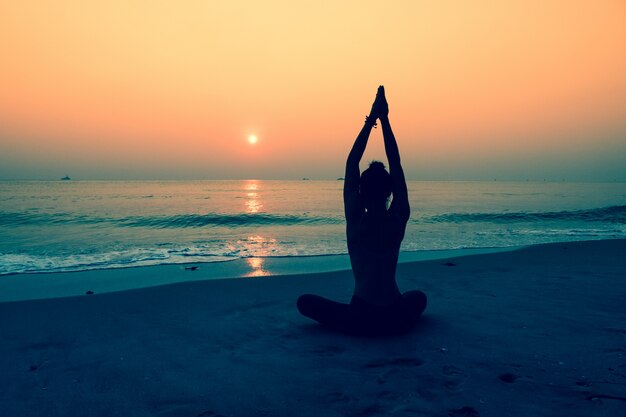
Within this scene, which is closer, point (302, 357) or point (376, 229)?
point (302, 357)

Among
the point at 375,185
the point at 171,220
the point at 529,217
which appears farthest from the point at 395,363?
the point at 529,217

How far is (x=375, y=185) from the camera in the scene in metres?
3.85

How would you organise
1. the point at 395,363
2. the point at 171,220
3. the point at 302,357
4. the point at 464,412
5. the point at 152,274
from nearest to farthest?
the point at 464,412, the point at 395,363, the point at 302,357, the point at 152,274, the point at 171,220

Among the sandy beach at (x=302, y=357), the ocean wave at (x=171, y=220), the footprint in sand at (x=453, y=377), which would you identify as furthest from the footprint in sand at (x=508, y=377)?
the ocean wave at (x=171, y=220)

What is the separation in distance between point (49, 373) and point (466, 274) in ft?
22.9

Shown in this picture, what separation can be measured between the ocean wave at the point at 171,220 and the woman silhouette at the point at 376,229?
18.9 m

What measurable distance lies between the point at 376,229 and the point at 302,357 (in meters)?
1.39

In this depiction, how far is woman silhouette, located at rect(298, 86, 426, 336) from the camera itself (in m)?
3.91

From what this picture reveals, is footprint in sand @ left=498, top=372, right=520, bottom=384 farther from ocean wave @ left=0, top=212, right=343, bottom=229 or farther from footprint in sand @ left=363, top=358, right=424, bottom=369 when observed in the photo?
ocean wave @ left=0, top=212, right=343, bottom=229

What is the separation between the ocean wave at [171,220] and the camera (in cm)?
2241

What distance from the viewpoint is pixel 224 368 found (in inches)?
142

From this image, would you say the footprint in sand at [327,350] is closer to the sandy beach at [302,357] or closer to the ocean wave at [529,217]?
the sandy beach at [302,357]

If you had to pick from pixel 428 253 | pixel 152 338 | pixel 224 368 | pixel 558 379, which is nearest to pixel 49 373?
pixel 152 338

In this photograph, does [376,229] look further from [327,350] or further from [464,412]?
[464,412]
